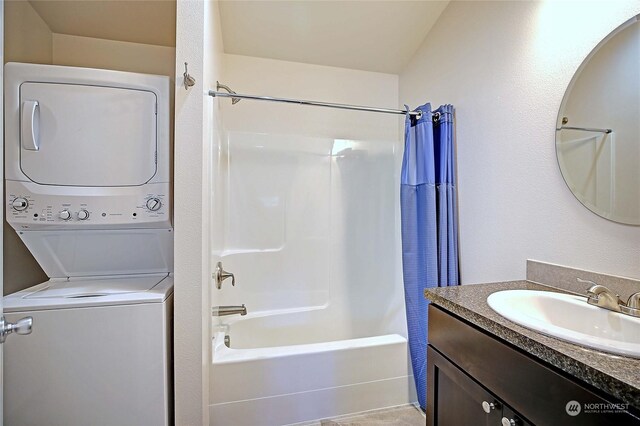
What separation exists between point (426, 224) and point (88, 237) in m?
1.80

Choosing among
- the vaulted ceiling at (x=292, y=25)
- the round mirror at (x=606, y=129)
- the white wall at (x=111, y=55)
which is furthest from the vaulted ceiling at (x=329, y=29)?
the round mirror at (x=606, y=129)

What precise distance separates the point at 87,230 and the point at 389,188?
6.80 feet

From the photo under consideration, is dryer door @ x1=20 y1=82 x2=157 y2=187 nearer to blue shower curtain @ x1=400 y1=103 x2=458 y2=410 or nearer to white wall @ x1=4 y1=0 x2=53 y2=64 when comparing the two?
white wall @ x1=4 y1=0 x2=53 y2=64

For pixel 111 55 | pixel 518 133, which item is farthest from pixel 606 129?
pixel 111 55

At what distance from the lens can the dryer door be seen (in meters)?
1.13

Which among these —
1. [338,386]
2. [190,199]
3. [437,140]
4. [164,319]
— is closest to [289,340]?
[338,386]

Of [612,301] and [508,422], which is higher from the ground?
[612,301]

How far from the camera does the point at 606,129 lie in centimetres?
99

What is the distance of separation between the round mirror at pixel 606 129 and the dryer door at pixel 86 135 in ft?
5.86

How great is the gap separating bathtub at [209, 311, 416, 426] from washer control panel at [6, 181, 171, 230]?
2.79 ft

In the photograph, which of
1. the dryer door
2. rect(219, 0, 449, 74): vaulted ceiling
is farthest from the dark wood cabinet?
rect(219, 0, 449, 74): vaulted ceiling

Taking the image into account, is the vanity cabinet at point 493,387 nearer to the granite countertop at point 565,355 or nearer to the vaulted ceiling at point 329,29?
the granite countertop at point 565,355

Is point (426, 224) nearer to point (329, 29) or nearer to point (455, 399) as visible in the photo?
point (455, 399)

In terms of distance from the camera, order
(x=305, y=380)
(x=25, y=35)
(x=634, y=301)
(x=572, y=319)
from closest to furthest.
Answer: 1. (x=634, y=301)
2. (x=572, y=319)
3. (x=25, y=35)
4. (x=305, y=380)
